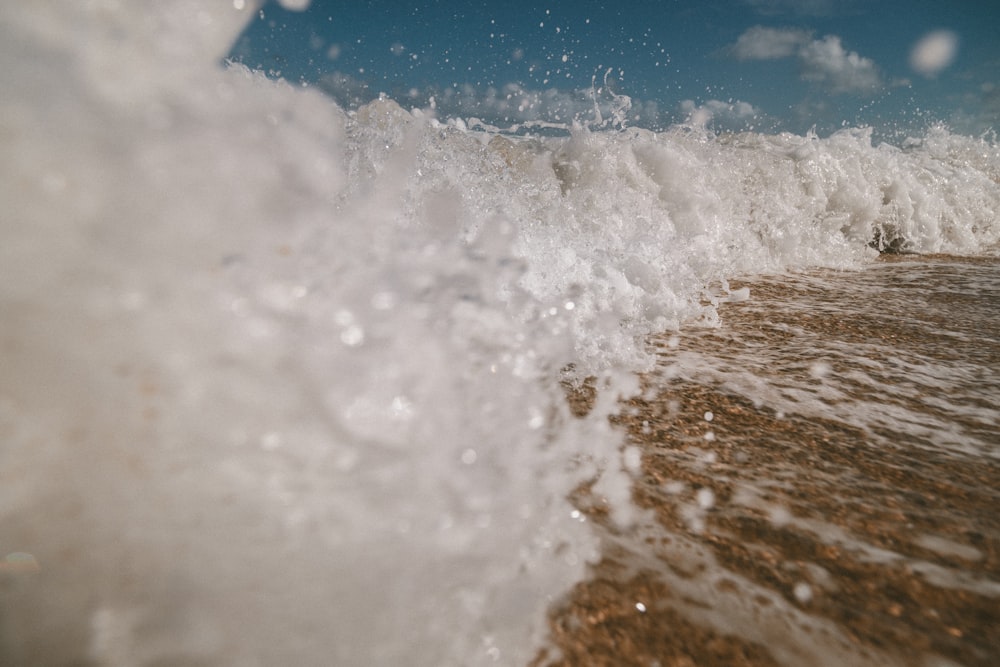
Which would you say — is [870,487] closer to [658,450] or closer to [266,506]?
[658,450]

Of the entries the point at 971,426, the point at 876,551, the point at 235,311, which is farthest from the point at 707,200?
the point at 235,311

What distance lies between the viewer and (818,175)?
5918mm

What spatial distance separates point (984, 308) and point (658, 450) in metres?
2.94

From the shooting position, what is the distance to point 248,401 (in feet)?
4.11

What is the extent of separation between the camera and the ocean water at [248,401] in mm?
998

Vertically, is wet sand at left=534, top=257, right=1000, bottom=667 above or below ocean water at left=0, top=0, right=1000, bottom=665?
below

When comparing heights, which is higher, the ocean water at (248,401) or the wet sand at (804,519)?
the ocean water at (248,401)

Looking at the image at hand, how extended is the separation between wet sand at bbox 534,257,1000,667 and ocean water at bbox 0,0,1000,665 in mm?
46

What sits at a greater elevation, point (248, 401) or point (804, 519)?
point (248, 401)

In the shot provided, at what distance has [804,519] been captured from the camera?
1258 mm

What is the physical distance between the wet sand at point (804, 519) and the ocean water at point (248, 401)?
0.05m

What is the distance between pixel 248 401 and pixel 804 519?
1310mm

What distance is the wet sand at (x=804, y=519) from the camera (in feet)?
3.15

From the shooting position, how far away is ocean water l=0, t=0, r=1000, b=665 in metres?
1.00
